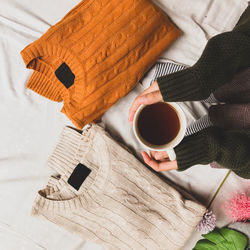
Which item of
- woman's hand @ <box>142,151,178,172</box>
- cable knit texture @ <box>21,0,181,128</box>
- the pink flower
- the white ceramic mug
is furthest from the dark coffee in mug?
the pink flower

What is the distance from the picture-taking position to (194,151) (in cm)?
57

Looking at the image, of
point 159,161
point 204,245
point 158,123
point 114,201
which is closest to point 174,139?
point 158,123

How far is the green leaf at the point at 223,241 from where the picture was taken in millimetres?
784

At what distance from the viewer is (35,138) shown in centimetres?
84

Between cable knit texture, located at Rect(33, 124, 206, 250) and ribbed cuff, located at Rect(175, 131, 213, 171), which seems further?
cable knit texture, located at Rect(33, 124, 206, 250)

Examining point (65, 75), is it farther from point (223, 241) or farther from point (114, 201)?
point (223, 241)

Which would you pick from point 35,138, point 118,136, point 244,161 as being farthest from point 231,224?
point 35,138

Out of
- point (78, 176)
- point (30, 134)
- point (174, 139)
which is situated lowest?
point (78, 176)

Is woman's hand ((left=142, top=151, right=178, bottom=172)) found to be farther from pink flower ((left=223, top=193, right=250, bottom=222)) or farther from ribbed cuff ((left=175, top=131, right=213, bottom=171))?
pink flower ((left=223, top=193, right=250, bottom=222))

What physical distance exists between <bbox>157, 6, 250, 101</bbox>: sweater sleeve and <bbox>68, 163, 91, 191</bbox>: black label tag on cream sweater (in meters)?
0.40

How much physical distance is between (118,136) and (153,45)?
13.4 inches

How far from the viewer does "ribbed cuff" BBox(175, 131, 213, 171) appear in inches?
22.2

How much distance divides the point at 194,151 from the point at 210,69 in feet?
0.64

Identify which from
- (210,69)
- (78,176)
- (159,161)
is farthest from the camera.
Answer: (78,176)
